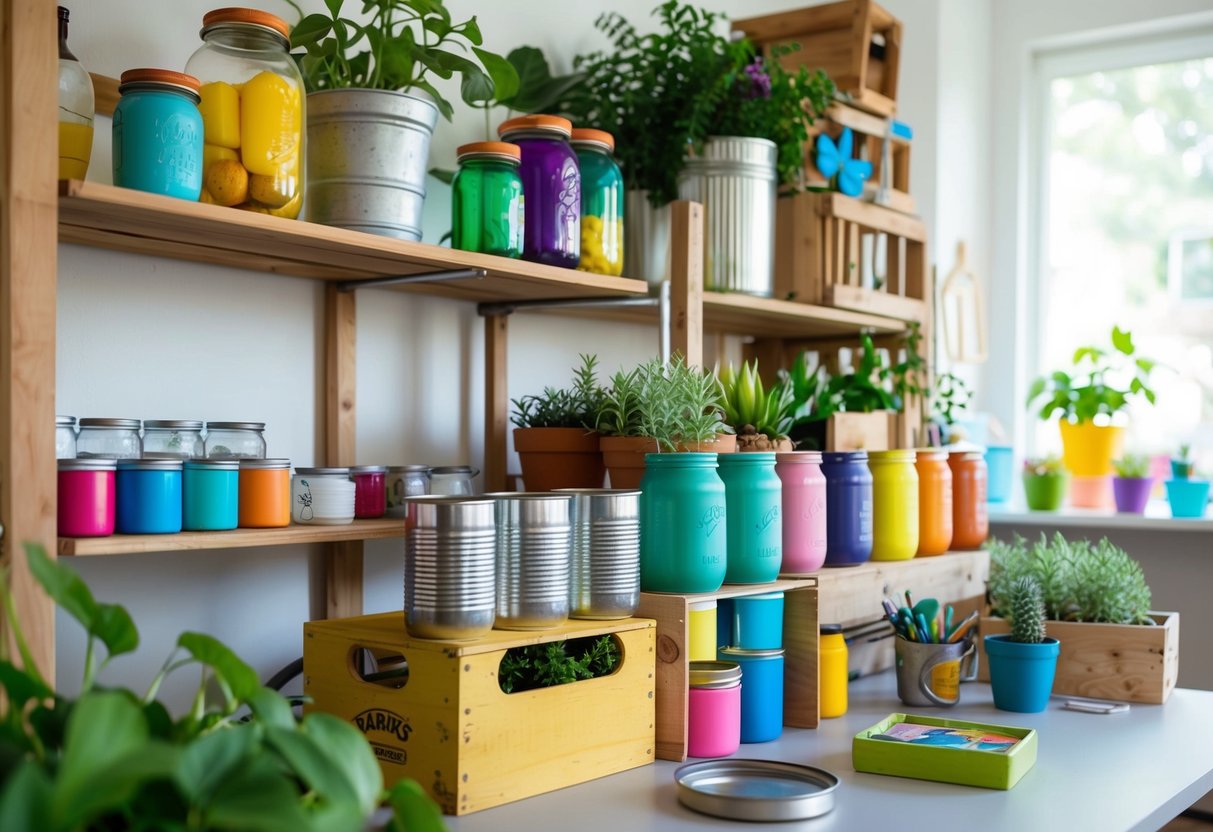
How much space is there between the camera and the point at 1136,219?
2984mm

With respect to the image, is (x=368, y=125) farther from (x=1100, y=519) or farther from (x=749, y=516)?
(x=1100, y=519)

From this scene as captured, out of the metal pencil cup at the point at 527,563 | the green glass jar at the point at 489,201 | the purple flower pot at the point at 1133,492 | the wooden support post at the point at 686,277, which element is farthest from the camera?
the purple flower pot at the point at 1133,492

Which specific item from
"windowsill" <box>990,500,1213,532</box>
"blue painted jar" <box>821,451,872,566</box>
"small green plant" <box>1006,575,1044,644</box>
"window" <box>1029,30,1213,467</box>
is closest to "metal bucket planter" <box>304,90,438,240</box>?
"blue painted jar" <box>821,451,872,566</box>

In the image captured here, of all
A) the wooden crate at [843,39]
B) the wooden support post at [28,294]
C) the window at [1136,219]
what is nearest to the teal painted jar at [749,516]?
the wooden support post at [28,294]

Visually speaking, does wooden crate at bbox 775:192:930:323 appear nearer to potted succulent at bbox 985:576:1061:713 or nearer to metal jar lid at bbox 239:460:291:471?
potted succulent at bbox 985:576:1061:713

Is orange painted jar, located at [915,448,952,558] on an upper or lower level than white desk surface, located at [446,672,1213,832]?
upper

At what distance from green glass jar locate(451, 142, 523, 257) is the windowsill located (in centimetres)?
175

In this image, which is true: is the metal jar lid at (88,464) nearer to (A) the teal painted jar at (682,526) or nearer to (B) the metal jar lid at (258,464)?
(B) the metal jar lid at (258,464)

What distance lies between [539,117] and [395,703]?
30.0 inches

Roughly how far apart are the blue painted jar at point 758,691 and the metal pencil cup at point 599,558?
0.67ft

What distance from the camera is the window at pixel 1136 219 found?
2.89m

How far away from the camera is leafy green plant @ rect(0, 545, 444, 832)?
0.61 m

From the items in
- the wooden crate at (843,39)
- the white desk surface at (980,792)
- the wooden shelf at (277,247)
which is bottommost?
the white desk surface at (980,792)

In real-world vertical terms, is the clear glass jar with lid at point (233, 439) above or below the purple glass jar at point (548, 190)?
below
